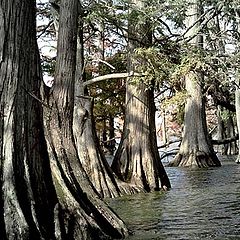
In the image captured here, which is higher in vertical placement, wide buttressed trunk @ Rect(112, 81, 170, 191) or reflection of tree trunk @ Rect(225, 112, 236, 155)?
reflection of tree trunk @ Rect(225, 112, 236, 155)

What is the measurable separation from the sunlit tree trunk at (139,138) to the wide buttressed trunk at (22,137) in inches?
245

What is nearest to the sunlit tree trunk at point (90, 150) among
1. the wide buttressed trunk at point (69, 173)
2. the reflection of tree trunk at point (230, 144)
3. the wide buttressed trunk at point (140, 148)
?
the wide buttressed trunk at point (140, 148)

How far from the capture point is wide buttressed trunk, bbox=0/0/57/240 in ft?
17.2

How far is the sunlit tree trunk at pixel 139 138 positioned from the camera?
A: 12375mm

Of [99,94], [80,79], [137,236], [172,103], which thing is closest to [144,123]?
[172,103]

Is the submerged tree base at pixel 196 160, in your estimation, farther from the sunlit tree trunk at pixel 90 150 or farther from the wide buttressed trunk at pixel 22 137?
the wide buttressed trunk at pixel 22 137

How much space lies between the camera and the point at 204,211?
28.7ft

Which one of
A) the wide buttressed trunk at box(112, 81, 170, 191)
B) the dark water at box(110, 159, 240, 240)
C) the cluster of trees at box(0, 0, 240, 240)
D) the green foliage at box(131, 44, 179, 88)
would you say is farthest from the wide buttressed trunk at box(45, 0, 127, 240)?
the wide buttressed trunk at box(112, 81, 170, 191)

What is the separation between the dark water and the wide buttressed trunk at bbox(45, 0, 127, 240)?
1.35 feet

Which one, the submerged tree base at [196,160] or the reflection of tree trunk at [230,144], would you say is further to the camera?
the reflection of tree trunk at [230,144]

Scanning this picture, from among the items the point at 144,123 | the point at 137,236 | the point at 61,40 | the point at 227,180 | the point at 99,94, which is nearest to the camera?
the point at 137,236

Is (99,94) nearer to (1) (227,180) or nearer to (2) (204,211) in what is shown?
(1) (227,180)

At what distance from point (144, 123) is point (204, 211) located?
4651 mm

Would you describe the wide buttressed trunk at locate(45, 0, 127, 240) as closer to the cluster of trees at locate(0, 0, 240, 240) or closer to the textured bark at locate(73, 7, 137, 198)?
the cluster of trees at locate(0, 0, 240, 240)
